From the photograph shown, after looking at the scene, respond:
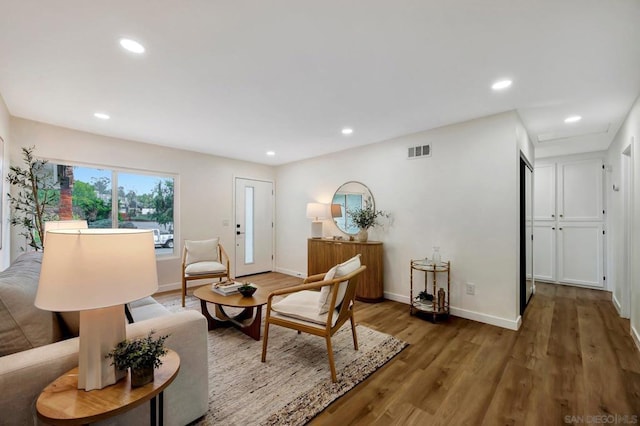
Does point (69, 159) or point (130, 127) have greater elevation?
point (130, 127)

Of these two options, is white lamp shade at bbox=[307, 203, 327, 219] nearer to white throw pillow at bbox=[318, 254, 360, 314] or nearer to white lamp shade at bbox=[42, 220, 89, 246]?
white throw pillow at bbox=[318, 254, 360, 314]

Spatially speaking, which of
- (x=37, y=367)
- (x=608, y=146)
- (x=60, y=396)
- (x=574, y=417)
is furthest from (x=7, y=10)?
(x=608, y=146)

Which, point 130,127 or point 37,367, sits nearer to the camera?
point 37,367

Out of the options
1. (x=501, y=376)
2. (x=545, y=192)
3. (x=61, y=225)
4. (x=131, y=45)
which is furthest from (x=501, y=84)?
(x=61, y=225)

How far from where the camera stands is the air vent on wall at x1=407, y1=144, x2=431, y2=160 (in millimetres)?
3709

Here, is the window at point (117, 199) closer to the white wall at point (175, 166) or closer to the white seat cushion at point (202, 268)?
the white wall at point (175, 166)

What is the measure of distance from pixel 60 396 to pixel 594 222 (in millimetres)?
6735

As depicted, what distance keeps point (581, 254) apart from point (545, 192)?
1217 mm

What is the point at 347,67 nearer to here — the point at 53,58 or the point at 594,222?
the point at 53,58

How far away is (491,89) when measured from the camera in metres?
2.52

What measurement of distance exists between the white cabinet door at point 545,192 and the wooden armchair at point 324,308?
15.4 ft

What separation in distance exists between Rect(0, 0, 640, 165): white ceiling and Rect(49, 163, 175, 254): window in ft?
2.60

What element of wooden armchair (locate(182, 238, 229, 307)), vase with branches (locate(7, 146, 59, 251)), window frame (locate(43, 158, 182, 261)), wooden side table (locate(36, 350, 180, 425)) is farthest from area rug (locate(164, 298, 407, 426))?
vase with branches (locate(7, 146, 59, 251))

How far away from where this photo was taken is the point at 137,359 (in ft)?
3.55
